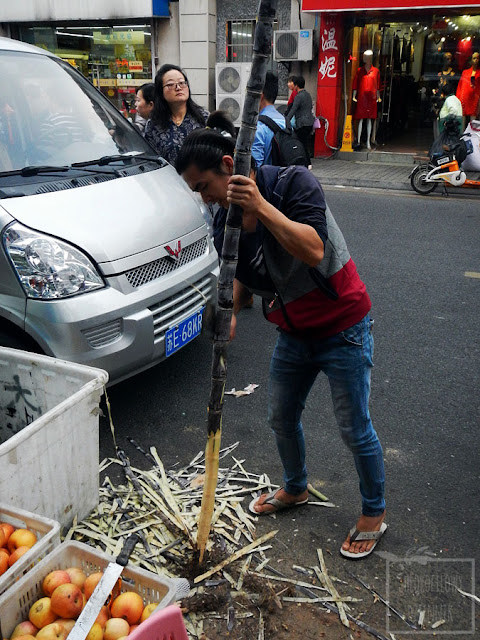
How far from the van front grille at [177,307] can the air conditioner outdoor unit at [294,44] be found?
1213 centimetres

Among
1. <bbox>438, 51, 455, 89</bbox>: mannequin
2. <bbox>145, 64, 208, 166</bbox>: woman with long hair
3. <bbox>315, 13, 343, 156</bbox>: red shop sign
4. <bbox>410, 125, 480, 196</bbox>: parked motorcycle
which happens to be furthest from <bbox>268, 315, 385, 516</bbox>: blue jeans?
<bbox>438, 51, 455, 89</bbox>: mannequin

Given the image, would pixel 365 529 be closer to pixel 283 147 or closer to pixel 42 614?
pixel 42 614

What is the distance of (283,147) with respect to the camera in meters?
5.48

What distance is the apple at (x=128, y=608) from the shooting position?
2025 mm

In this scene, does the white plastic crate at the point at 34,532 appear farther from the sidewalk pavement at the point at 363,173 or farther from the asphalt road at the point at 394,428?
the sidewalk pavement at the point at 363,173

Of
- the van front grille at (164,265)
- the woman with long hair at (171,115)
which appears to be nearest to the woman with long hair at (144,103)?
the woman with long hair at (171,115)

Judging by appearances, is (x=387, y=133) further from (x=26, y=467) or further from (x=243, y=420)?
(x=26, y=467)

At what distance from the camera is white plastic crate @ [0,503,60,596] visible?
6.80 ft

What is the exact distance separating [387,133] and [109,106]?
44.6ft

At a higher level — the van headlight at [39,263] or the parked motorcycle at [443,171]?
the van headlight at [39,263]

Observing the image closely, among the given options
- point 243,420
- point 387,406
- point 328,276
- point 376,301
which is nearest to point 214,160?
point 328,276

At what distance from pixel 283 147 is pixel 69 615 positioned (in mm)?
4356

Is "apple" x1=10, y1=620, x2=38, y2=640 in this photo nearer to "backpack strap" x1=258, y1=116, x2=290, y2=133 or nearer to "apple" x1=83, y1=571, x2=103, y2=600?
"apple" x1=83, y1=571, x2=103, y2=600

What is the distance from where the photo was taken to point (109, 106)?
16.5 feet
